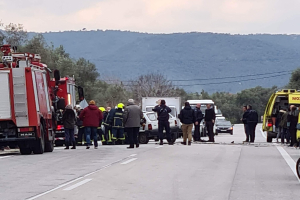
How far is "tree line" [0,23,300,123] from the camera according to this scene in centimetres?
5456

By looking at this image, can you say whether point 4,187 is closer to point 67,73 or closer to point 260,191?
point 260,191

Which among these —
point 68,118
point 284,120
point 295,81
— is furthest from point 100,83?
point 68,118

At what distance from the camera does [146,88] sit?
10012 cm

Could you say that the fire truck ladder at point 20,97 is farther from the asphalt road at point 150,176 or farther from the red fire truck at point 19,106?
the asphalt road at point 150,176

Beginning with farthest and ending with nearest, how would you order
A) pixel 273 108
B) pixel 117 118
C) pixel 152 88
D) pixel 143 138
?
pixel 152 88
pixel 273 108
pixel 143 138
pixel 117 118

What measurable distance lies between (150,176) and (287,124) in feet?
43.8

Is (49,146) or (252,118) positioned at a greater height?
(252,118)

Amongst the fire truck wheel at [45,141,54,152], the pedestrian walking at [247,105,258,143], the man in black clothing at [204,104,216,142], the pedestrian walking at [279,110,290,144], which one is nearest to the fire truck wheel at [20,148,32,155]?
the fire truck wheel at [45,141,54,152]

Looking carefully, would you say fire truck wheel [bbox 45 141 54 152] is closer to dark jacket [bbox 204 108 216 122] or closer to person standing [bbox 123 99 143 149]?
person standing [bbox 123 99 143 149]

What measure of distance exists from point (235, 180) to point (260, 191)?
1547 millimetres

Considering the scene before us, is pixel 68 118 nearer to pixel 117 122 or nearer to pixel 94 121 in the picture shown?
pixel 94 121

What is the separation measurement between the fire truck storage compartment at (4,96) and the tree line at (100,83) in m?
32.1

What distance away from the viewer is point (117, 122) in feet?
90.1

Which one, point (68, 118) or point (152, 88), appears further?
point (152, 88)
